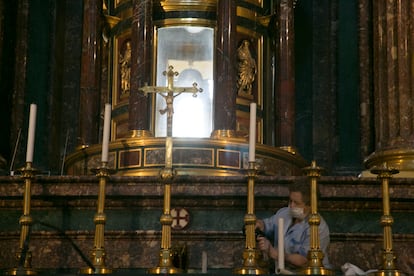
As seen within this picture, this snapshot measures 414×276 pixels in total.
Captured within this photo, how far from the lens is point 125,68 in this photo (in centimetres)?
1105

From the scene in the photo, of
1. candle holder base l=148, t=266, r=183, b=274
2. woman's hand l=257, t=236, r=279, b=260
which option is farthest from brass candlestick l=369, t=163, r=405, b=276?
candle holder base l=148, t=266, r=183, b=274

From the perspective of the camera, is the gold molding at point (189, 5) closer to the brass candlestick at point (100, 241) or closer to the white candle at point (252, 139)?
the white candle at point (252, 139)

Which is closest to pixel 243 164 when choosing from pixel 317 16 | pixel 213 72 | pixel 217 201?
pixel 213 72

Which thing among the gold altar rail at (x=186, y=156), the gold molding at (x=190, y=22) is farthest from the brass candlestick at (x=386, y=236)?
the gold molding at (x=190, y=22)

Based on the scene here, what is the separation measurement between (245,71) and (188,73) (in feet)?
2.08

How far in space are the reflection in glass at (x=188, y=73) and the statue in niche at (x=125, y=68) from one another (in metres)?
0.42

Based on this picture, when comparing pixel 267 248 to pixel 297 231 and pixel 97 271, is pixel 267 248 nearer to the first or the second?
pixel 297 231

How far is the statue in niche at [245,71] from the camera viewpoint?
35.5 feet

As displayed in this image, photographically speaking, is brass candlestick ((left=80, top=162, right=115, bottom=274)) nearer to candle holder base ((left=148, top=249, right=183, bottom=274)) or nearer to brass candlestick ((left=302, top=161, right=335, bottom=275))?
candle holder base ((left=148, top=249, right=183, bottom=274))

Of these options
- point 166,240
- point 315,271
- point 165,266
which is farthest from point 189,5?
point 315,271

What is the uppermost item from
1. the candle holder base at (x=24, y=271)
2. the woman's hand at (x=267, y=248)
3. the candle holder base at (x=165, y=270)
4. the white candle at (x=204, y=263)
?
the woman's hand at (x=267, y=248)

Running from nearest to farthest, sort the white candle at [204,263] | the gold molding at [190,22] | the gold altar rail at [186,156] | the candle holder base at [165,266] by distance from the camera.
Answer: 1. the candle holder base at [165,266]
2. the white candle at [204,263]
3. the gold altar rail at [186,156]
4. the gold molding at [190,22]

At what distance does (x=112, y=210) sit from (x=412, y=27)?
4149 millimetres

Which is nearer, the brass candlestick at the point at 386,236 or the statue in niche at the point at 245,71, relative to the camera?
the brass candlestick at the point at 386,236
